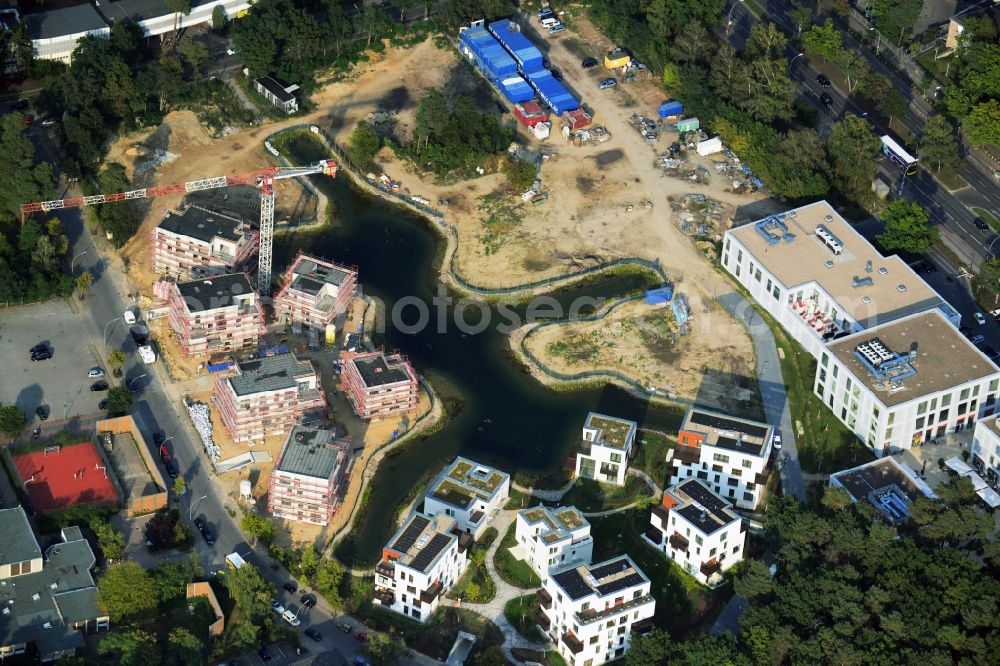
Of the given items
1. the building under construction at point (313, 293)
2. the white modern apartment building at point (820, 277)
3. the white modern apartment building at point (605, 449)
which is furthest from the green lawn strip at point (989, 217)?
the building under construction at point (313, 293)

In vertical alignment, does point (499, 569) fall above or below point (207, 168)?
below

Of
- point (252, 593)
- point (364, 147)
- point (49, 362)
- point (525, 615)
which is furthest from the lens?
point (364, 147)

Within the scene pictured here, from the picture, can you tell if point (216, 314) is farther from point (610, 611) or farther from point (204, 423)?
point (610, 611)

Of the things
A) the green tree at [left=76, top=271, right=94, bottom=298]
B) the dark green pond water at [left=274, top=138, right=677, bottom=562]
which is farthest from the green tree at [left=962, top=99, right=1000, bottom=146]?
the green tree at [left=76, top=271, right=94, bottom=298]

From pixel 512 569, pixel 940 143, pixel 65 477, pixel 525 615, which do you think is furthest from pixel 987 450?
pixel 65 477

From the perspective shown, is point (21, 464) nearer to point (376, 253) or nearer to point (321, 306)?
point (321, 306)

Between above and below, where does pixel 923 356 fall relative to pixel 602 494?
above

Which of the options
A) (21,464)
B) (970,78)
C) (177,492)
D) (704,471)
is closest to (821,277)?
(704,471)
